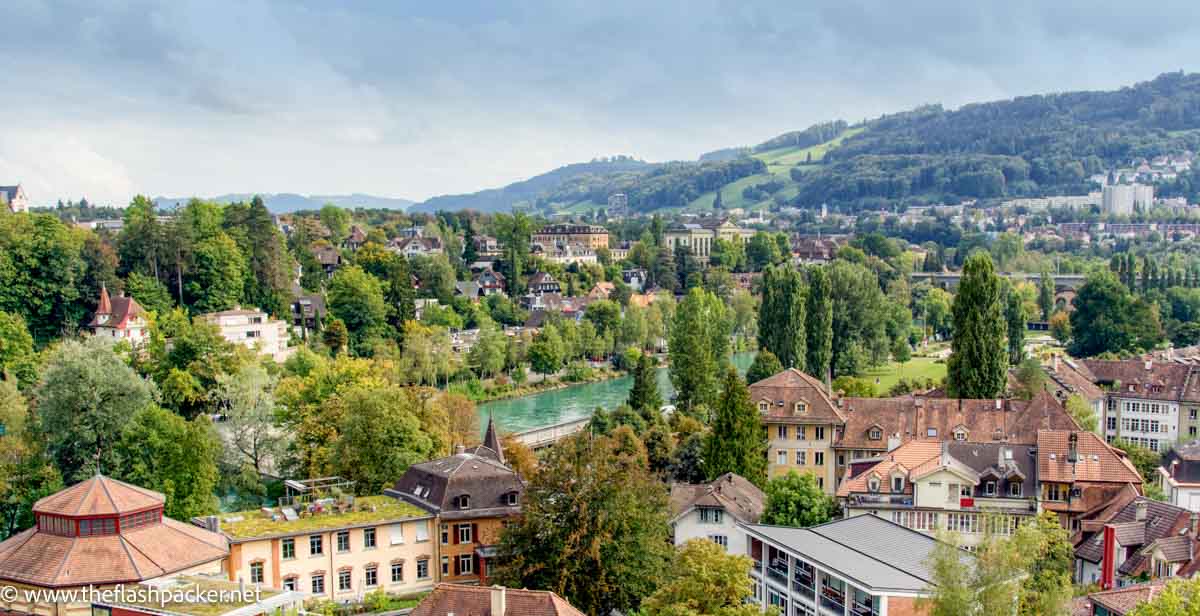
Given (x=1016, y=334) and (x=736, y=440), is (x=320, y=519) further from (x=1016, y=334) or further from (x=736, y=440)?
(x=1016, y=334)

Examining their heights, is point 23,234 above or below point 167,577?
above

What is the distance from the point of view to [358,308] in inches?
2692

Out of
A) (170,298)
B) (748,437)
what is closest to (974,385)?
(748,437)

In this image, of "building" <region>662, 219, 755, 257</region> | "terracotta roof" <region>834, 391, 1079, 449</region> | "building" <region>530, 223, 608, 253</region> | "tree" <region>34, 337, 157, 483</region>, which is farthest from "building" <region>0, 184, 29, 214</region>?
"terracotta roof" <region>834, 391, 1079, 449</region>

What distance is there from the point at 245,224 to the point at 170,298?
860cm

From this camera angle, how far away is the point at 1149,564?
77.9 feet

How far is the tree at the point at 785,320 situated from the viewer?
56125 millimetres

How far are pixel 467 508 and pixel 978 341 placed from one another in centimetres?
2348

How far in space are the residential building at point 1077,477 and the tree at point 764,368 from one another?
2307cm

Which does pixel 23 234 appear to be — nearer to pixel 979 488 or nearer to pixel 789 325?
pixel 789 325

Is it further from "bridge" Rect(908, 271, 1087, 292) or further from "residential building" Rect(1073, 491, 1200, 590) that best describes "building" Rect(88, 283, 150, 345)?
"bridge" Rect(908, 271, 1087, 292)

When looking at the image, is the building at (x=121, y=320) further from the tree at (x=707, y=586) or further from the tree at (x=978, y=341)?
the tree at (x=707, y=586)

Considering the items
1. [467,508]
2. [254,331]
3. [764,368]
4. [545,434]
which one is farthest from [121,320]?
[467,508]

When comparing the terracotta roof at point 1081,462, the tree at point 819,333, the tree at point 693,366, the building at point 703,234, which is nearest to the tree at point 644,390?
the tree at point 693,366
